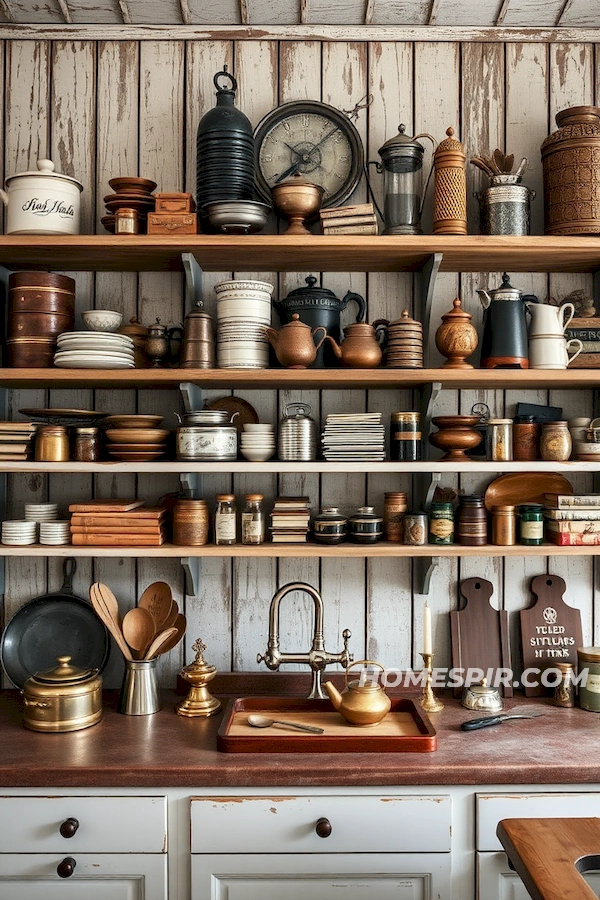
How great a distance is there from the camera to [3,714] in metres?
2.24

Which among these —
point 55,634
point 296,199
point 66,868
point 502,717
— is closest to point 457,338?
point 296,199

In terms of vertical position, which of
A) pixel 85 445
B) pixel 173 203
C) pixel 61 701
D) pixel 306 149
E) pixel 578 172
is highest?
pixel 306 149

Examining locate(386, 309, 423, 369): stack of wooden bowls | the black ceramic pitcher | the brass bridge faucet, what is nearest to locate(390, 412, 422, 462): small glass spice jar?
locate(386, 309, 423, 369): stack of wooden bowls

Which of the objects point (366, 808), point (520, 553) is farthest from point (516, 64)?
point (366, 808)

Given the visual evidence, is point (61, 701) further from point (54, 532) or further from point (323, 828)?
point (323, 828)

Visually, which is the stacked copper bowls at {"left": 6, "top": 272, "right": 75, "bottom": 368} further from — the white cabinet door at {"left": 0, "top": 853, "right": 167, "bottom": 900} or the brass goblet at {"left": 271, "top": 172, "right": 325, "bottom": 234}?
the white cabinet door at {"left": 0, "top": 853, "right": 167, "bottom": 900}

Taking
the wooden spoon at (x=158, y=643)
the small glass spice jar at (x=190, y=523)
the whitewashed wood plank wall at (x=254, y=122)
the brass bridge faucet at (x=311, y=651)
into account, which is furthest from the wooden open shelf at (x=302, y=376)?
the wooden spoon at (x=158, y=643)

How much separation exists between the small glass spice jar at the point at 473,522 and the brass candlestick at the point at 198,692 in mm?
839

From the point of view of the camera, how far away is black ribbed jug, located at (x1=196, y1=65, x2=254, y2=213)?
7.36ft

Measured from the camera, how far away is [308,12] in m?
2.42

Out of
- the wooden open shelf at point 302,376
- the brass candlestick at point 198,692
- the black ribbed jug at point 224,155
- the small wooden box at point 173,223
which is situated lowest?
the brass candlestick at point 198,692

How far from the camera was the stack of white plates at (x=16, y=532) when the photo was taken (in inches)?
88.0

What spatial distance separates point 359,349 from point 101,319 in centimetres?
77

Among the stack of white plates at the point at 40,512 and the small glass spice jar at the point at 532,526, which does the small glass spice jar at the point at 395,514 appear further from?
the stack of white plates at the point at 40,512
